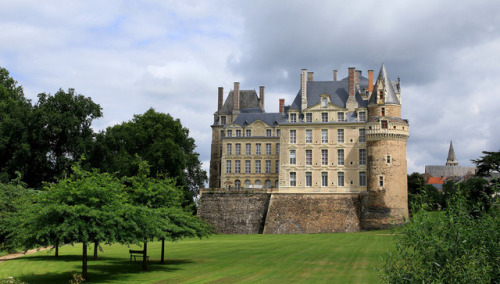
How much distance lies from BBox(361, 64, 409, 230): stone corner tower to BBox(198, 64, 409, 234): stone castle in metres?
0.09

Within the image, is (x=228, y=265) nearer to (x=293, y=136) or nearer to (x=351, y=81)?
(x=293, y=136)

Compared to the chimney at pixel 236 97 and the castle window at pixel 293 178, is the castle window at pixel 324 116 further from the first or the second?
the chimney at pixel 236 97

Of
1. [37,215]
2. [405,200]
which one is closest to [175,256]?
[37,215]

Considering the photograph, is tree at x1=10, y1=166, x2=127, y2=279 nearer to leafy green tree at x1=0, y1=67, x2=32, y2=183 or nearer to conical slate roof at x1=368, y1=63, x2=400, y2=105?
leafy green tree at x1=0, y1=67, x2=32, y2=183

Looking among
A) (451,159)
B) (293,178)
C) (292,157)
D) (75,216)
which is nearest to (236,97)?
(292,157)

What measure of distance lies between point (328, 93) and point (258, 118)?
1098 centimetres

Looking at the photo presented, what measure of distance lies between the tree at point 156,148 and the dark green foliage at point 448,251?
39754 mm

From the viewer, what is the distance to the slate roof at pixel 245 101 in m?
66.9

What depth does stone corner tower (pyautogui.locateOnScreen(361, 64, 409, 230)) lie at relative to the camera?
48688 millimetres

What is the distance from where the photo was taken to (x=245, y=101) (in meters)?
68.4

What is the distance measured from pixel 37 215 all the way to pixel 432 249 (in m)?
15.1

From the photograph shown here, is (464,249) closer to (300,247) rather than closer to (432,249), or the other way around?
(432,249)

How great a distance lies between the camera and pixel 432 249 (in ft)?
38.8

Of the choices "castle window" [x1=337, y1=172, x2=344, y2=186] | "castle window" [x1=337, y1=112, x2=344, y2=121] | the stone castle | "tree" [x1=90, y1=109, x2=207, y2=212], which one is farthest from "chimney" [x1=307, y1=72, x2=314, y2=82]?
"tree" [x1=90, y1=109, x2=207, y2=212]
